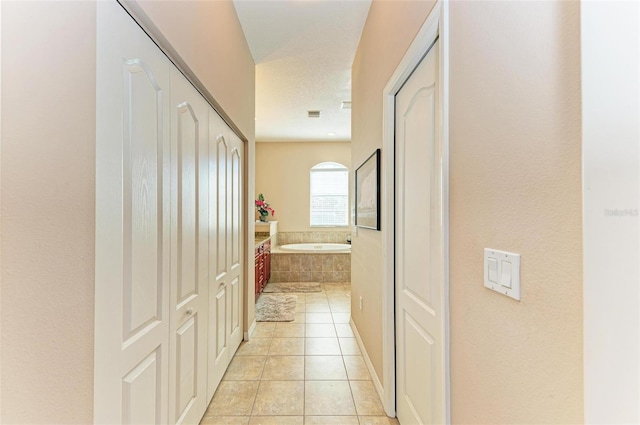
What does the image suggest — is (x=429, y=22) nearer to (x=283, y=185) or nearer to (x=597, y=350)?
(x=597, y=350)

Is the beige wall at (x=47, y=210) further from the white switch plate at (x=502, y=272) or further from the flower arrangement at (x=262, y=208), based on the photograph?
the flower arrangement at (x=262, y=208)

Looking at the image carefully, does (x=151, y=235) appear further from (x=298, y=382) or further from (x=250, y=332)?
(x=250, y=332)

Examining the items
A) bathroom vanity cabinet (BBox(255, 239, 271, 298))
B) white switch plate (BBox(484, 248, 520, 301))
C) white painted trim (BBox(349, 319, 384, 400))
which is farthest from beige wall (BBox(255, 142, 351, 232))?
white switch plate (BBox(484, 248, 520, 301))

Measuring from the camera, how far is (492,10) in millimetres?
750

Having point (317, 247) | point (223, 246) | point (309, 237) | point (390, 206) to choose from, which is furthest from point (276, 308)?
point (390, 206)

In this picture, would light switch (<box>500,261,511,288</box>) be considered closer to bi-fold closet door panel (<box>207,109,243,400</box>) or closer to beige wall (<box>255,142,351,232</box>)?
bi-fold closet door panel (<box>207,109,243,400</box>)

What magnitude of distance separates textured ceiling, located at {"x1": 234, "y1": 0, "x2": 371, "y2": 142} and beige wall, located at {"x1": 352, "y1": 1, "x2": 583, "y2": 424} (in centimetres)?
171

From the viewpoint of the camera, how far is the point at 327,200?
6.20 meters

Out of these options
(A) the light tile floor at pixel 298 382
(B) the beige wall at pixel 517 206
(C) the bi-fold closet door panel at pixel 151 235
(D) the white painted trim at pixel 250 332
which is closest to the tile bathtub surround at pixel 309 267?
(A) the light tile floor at pixel 298 382

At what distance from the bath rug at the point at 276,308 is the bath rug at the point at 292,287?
1.10 ft

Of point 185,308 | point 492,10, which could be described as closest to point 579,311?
point 492,10

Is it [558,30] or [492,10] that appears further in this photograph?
[492,10]

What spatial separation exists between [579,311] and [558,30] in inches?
21.7

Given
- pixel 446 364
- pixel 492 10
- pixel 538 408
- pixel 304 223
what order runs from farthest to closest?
Result: pixel 304 223 < pixel 446 364 < pixel 492 10 < pixel 538 408
